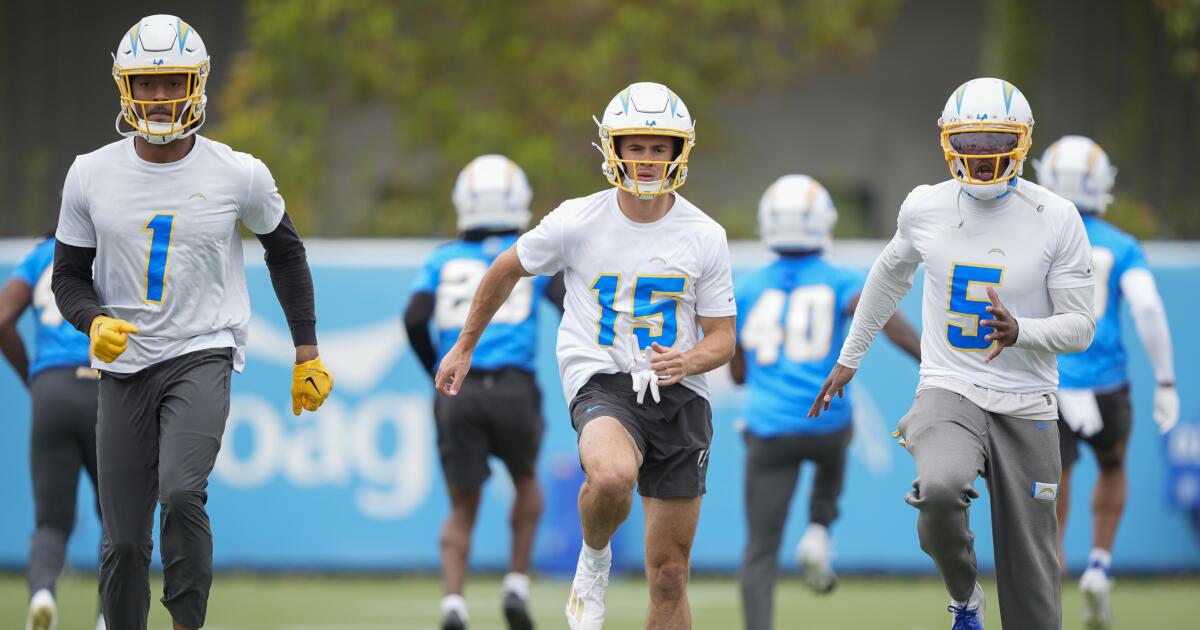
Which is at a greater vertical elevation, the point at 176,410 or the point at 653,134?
the point at 653,134

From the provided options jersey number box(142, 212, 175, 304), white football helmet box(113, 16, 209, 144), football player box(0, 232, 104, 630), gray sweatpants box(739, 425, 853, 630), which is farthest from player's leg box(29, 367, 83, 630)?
gray sweatpants box(739, 425, 853, 630)

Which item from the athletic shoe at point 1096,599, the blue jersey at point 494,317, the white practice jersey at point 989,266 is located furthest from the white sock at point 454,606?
the athletic shoe at point 1096,599

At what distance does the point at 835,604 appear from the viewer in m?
10.4

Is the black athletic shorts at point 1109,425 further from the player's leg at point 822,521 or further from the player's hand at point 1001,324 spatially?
the player's hand at point 1001,324

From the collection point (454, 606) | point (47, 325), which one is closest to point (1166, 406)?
point (454, 606)

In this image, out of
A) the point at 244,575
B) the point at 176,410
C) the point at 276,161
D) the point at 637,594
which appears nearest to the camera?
the point at 176,410

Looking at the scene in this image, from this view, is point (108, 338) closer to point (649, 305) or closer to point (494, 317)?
point (649, 305)

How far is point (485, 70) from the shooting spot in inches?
717

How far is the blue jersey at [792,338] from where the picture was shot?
830 centimetres

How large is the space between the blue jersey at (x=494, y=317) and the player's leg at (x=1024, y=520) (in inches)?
127

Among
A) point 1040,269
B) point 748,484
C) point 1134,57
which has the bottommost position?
point 748,484

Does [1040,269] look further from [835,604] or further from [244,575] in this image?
[244,575]

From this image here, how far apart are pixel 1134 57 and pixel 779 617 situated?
11135 mm

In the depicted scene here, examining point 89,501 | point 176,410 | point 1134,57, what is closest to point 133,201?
point 176,410
